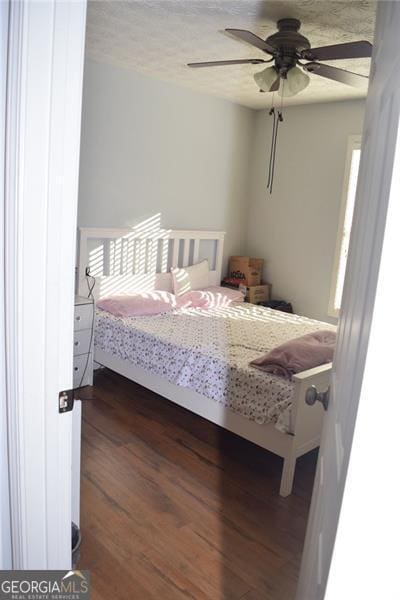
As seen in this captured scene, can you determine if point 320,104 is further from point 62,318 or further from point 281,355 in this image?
point 62,318

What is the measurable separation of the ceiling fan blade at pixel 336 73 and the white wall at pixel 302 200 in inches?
63.4

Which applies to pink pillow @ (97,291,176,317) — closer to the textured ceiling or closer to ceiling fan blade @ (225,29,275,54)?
the textured ceiling

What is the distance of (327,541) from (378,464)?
32 cm

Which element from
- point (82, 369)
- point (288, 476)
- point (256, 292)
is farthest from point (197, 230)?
point (288, 476)

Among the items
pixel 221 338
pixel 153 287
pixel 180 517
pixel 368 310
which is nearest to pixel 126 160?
pixel 153 287

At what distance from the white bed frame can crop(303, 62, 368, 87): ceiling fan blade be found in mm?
1742

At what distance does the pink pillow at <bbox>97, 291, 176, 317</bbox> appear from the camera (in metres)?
3.72

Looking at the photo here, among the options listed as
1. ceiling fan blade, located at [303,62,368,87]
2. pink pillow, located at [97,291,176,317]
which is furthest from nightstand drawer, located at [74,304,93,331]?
ceiling fan blade, located at [303,62,368,87]

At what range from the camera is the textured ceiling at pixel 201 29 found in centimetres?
251

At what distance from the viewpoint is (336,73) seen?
2771 mm

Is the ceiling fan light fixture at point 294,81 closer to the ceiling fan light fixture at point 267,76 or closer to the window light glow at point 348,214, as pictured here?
the ceiling fan light fixture at point 267,76

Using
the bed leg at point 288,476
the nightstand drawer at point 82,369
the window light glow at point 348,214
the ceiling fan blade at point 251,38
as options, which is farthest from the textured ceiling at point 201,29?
the bed leg at point 288,476

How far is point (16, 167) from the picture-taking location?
981 millimetres

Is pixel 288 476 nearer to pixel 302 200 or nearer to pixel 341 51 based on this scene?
pixel 341 51
